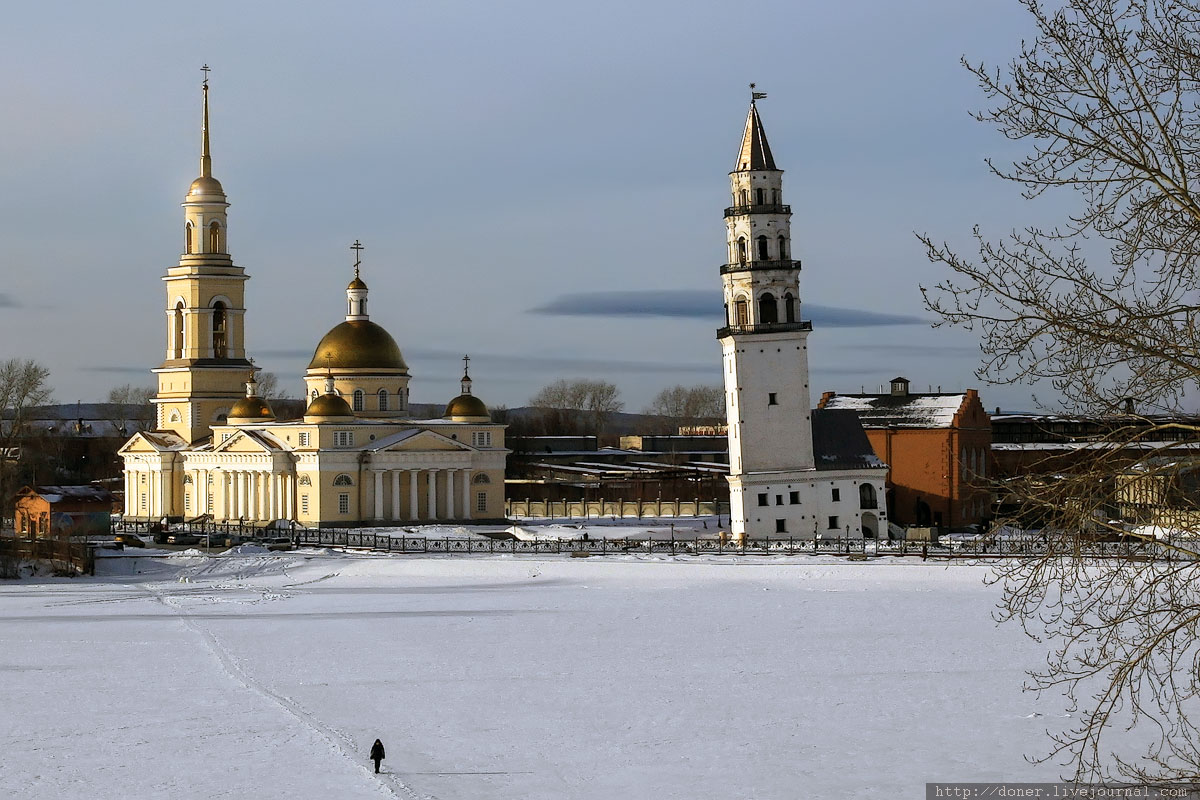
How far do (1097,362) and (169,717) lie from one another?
17209 mm

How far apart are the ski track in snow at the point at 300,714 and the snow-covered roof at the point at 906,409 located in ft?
134

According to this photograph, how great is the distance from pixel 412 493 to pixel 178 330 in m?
18.9

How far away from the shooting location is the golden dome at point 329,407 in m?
76.2

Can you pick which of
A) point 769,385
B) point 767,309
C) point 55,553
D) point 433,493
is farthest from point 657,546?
point 55,553

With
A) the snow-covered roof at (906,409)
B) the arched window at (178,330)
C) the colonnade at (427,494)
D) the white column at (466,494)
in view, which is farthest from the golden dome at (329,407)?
the snow-covered roof at (906,409)

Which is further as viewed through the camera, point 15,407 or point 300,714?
point 15,407

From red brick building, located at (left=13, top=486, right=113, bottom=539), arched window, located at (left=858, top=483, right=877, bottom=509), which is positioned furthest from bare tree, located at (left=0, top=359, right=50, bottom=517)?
arched window, located at (left=858, top=483, right=877, bottom=509)

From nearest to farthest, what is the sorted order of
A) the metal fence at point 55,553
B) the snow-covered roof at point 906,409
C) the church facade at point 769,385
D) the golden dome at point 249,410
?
the metal fence at point 55,553 → the church facade at point 769,385 → the snow-covered roof at point 906,409 → the golden dome at point 249,410

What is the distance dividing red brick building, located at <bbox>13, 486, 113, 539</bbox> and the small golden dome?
740 inches

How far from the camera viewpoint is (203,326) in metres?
87.4

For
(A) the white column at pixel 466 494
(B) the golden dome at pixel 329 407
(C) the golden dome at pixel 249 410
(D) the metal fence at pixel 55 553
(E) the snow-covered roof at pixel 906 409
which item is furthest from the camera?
(C) the golden dome at pixel 249 410

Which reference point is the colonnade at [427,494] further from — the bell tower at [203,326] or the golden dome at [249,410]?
the bell tower at [203,326]

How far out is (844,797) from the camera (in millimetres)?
20484

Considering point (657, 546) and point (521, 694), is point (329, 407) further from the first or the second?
point (521, 694)
